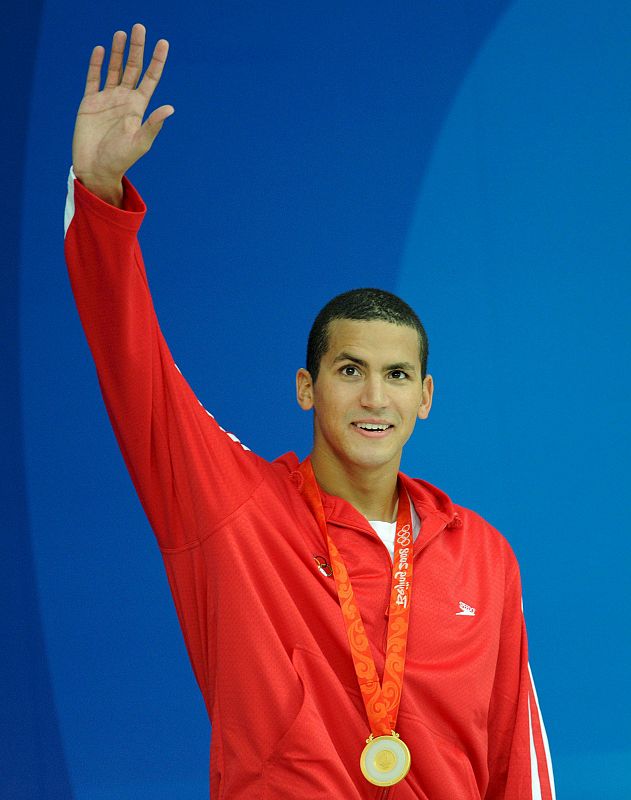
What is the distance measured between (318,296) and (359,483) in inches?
59.9

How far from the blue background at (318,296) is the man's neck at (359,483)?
4.41 ft

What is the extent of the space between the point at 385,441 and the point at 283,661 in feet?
1.57

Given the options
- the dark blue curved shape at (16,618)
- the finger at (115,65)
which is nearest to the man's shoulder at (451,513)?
the finger at (115,65)

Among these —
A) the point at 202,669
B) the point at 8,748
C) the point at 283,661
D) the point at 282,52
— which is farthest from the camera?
the point at 282,52

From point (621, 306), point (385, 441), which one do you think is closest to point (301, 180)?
point (621, 306)

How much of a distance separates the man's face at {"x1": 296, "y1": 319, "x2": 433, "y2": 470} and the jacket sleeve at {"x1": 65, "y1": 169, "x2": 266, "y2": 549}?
0.60 ft

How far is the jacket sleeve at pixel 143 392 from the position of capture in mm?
1899

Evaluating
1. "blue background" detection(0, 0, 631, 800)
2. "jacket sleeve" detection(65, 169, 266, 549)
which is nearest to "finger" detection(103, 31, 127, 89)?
"jacket sleeve" detection(65, 169, 266, 549)

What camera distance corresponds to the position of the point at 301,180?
3824 millimetres

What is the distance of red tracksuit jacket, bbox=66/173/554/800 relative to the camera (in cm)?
197

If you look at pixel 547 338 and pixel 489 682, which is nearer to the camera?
pixel 489 682

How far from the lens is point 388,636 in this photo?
85.2 inches

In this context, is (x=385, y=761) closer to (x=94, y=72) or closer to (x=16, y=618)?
(x=94, y=72)

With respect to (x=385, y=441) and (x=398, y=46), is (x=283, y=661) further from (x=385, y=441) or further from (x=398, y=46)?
(x=398, y=46)
